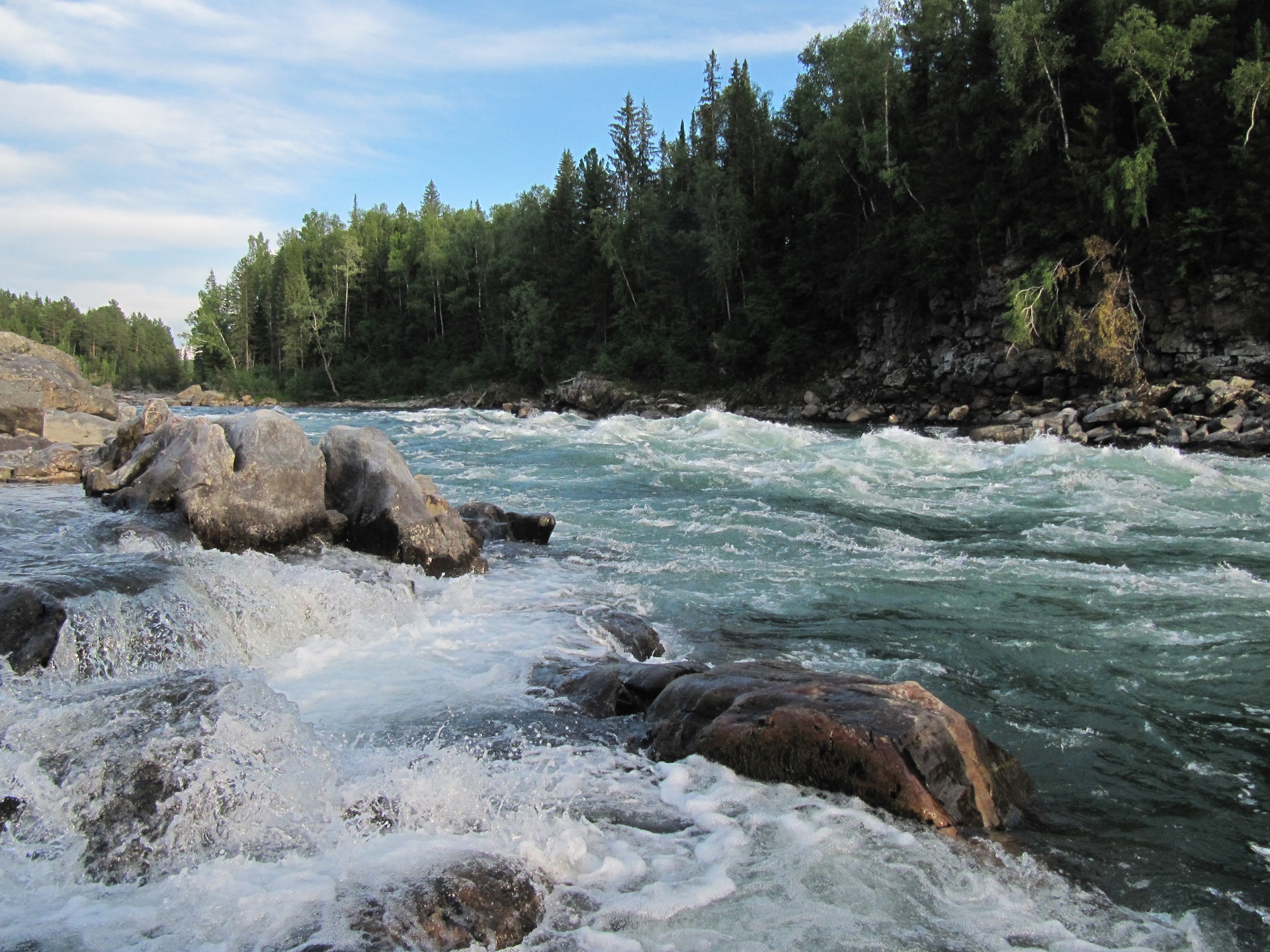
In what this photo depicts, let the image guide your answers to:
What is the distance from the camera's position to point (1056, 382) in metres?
27.4

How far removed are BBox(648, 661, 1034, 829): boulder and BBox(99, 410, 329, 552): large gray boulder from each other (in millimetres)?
6037

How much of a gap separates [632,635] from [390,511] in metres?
3.84

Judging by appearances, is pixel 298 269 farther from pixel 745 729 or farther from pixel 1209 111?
pixel 745 729

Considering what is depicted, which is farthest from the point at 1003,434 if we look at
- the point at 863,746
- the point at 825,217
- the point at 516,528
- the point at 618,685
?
the point at 825,217

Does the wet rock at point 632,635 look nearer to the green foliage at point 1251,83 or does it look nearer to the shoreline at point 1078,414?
the shoreline at point 1078,414

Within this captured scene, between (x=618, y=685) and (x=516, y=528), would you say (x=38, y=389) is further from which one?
(x=618, y=685)

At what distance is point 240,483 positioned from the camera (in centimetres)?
939

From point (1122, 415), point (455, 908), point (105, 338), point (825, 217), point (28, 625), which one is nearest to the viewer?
point (455, 908)

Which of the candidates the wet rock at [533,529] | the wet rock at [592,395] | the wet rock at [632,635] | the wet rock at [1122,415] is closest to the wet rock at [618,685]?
the wet rock at [632,635]

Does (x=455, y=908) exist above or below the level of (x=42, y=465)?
below

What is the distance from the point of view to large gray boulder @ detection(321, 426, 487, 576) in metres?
9.56

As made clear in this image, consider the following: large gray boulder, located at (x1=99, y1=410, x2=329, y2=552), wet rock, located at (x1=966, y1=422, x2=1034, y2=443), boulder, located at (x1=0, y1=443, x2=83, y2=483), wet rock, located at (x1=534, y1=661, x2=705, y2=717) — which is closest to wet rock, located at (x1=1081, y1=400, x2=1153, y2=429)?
wet rock, located at (x1=966, y1=422, x2=1034, y2=443)

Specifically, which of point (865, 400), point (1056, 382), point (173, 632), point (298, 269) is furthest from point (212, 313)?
point (173, 632)

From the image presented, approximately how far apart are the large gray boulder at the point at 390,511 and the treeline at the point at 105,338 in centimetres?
9544
